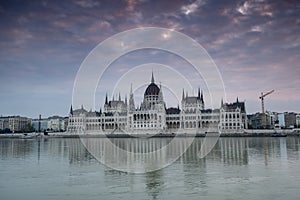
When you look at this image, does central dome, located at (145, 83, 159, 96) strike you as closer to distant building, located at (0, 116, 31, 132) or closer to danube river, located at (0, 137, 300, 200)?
distant building, located at (0, 116, 31, 132)

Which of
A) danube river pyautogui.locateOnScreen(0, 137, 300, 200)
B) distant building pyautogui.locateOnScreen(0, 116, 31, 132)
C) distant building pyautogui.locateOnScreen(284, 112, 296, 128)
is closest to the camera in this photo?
danube river pyautogui.locateOnScreen(0, 137, 300, 200)

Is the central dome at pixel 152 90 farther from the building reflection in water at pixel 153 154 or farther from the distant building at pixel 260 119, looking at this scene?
the building reflection in water at pixel 153 154

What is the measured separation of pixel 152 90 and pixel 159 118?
49.1 feet

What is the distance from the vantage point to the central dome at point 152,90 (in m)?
111

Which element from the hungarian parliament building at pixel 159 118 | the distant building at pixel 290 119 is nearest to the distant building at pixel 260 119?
the distant building at pixel 290 119

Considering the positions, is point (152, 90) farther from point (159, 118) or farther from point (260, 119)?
point (260, 119)

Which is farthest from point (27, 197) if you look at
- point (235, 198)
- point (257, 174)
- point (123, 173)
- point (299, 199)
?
point (257, 174)

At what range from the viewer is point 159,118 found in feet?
329

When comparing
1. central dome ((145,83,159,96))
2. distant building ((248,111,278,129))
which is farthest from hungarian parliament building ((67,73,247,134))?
distant building ((248,111,278,129))

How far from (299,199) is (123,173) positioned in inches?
343

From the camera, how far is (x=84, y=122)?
114250 millimetres

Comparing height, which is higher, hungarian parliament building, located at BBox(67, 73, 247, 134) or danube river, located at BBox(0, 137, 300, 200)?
hungarian parliament building, located at BBox(67, 73, 247, 134)

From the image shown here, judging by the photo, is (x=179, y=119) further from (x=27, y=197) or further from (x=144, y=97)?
(x=27, y=197)

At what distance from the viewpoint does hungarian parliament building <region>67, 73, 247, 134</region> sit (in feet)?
305
